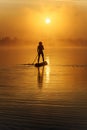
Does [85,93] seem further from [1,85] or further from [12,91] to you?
[1,85]

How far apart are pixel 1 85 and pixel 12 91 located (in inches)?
77.0

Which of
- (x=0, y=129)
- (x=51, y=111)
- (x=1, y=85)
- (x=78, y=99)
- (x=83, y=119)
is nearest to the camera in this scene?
(x=0, y=129)

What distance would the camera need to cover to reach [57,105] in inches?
400

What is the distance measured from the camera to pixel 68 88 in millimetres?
14055

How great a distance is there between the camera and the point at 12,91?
13148mm

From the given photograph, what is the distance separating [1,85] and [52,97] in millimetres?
3913

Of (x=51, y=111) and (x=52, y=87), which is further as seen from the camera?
(x=52, y=87)

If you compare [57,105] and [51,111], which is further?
[57,105]

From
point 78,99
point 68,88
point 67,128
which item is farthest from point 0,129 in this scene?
point 68,88

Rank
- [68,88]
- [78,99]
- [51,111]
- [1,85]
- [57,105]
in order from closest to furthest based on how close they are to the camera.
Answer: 1. [51,111]
2. [57,105]
3. [78,99]
4. [68,88]
5. [1,85]

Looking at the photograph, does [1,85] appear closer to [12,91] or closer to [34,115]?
[12,91]

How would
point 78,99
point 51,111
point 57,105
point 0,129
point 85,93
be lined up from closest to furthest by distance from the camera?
point 0,129 < point 51,111 < point 57,105 < point 78,99 < point 85,93

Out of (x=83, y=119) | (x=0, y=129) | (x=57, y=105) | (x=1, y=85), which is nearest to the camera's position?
(x=0, y=129)

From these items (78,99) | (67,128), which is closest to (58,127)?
(67,128)
